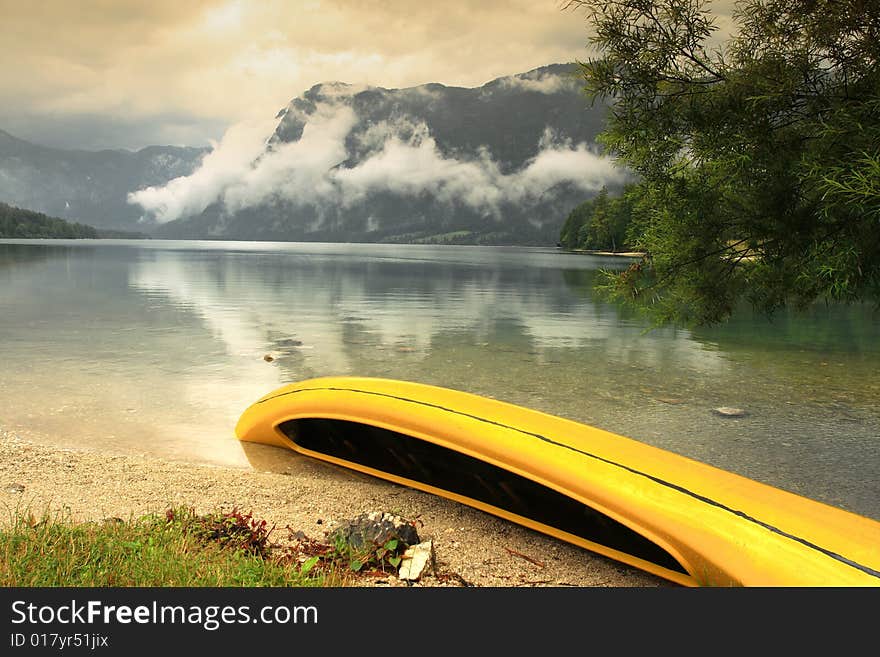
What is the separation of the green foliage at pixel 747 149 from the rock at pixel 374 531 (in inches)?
146

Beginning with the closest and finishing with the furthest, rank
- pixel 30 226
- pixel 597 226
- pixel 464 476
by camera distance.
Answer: pixel 464 476, pixel 597 226, pixel 30 226

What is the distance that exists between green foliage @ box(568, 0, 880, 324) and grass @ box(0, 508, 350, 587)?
4.45 m

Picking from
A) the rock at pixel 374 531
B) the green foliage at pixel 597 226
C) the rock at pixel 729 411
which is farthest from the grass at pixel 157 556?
the green foliage at pixel 597 226

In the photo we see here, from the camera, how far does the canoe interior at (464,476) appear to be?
436 cm

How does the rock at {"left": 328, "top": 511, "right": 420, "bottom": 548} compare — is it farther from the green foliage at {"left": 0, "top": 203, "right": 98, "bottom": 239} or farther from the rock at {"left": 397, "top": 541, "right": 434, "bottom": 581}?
the green foliage at {"left": 0, "top": 203, "right": 98, "bottom": 239}

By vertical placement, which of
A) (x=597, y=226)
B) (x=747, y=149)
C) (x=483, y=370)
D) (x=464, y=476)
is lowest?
(x=483, y=370)

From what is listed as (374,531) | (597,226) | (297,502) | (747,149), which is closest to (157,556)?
(374,531)

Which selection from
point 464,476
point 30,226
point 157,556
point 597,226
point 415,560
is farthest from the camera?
point 30,226

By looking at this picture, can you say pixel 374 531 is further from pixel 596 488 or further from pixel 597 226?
pixel 597 226

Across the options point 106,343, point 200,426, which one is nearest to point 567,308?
point 106,343

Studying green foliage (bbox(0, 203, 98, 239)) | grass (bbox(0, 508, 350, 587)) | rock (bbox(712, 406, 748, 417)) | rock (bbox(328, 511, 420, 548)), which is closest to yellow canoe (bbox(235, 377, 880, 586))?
rock (bbox(328, 511, 420, 548))

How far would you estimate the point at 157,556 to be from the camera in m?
3.58

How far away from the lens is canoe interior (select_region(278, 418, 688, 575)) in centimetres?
436

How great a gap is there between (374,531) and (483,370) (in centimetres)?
791
